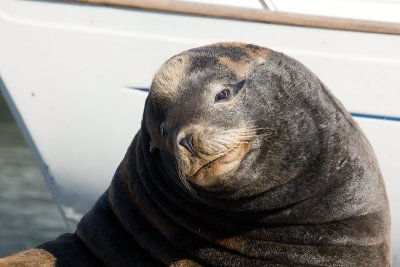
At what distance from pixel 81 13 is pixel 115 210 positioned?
7.22 feet

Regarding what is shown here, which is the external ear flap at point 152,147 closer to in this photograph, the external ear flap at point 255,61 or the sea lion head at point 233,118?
the sea lion head at point 233,118

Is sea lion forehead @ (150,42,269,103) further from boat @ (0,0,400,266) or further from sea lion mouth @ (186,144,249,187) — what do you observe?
boat @ (0,0,400,266)

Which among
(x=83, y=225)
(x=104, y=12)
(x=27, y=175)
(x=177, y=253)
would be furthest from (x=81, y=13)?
(x=27, y=175)

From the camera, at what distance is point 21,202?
8.74 m

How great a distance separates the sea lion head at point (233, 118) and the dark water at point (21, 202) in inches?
151

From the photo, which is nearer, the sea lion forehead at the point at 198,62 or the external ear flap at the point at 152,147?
the sea lion forehead at the point at 198,62

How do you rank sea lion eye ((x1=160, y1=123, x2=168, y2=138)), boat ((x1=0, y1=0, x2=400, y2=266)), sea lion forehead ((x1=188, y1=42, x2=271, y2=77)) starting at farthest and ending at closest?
boat ((x1=0, y1=0, x2=400, y2=266)) → sea lion forehead ((x1=188, y1=42, x2=271, y2=77)) → sea lion eye ((x1=160, y1=123, x2=168, y2=138))

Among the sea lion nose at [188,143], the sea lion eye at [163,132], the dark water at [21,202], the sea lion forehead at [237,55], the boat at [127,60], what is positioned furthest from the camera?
the dark water at [21,202]

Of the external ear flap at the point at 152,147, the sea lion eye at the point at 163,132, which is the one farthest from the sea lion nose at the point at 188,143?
the external ear flap at the point at 152,147

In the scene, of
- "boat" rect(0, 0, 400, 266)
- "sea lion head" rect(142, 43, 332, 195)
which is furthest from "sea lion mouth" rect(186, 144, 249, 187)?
"boat" rect(0, 0, 400, 266)

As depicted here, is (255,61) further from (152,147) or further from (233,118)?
(152,147)

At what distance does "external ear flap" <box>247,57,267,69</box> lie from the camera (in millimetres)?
3926

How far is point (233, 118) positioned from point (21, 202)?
5.34 metres

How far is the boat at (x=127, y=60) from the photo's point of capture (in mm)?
5984
